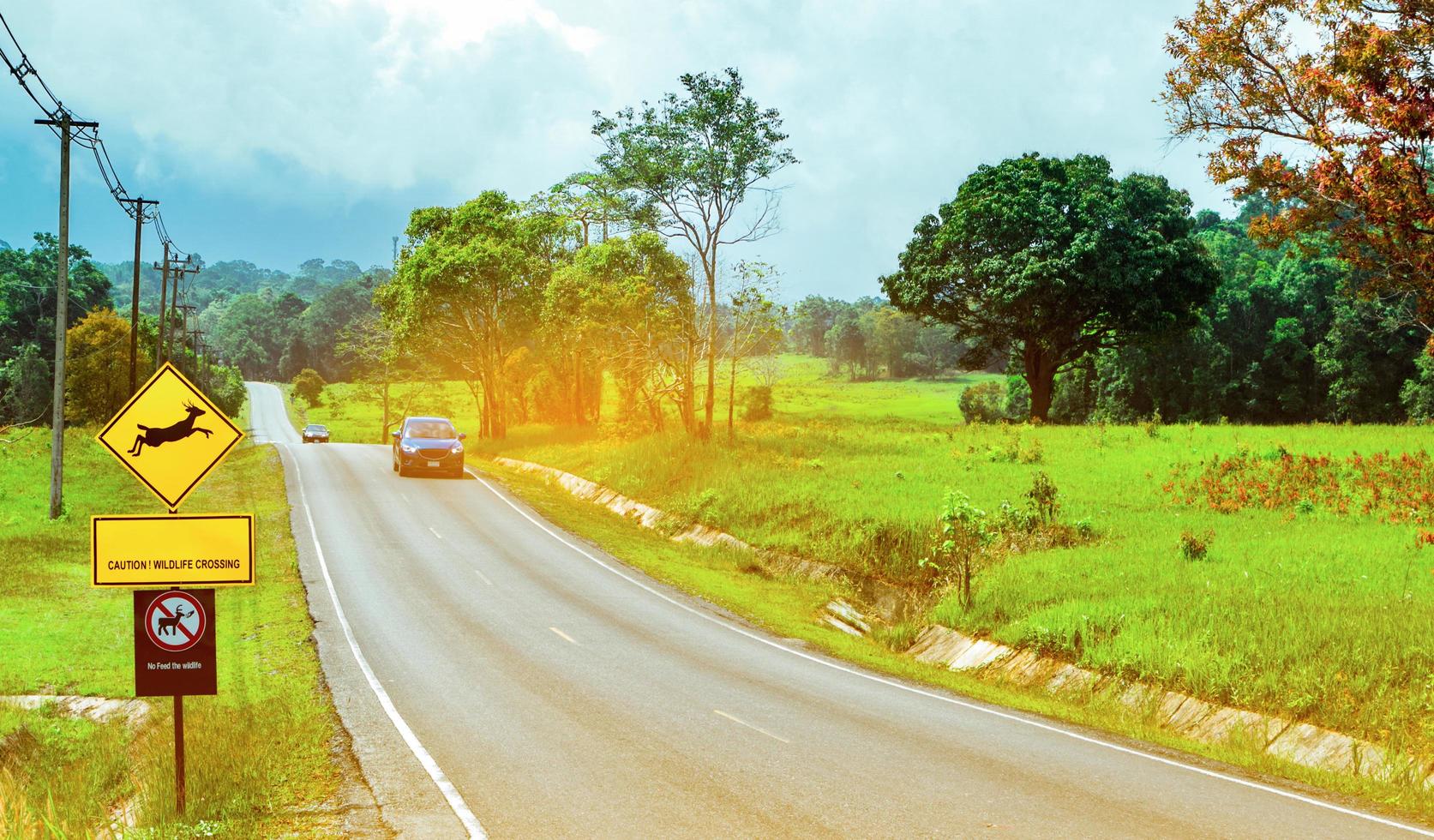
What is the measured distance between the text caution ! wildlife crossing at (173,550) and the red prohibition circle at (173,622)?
0.19 m

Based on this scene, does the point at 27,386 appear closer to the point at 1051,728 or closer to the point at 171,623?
the point at 171,623

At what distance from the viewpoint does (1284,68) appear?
17031 millimetres

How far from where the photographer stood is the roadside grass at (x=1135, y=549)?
12039 mm

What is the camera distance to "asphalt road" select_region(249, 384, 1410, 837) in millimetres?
8375

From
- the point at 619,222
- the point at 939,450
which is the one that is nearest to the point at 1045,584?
the point at 939,450

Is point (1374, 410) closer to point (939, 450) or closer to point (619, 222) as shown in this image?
point (939, 450)

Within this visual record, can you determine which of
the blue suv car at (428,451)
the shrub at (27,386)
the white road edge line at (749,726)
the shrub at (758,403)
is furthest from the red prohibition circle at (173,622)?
the shrub at (27,386)

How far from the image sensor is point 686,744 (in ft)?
34.9

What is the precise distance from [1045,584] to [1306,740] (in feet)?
20.4

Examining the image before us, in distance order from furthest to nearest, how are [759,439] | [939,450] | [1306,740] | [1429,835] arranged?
[759,439] → [939,450] → [1306,740] → [1429,835]

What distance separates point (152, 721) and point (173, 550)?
6.05 m

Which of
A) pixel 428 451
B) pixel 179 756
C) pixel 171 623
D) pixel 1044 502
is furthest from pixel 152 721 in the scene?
pixel 428 451

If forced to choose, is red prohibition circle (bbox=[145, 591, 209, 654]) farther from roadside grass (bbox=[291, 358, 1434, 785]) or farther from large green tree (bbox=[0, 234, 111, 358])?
large green tree (bbox=[0, 234, 111, 358])

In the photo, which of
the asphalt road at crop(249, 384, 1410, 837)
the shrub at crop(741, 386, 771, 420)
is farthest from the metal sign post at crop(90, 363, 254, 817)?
the shrub at crop(741, 386, 771, 420)
